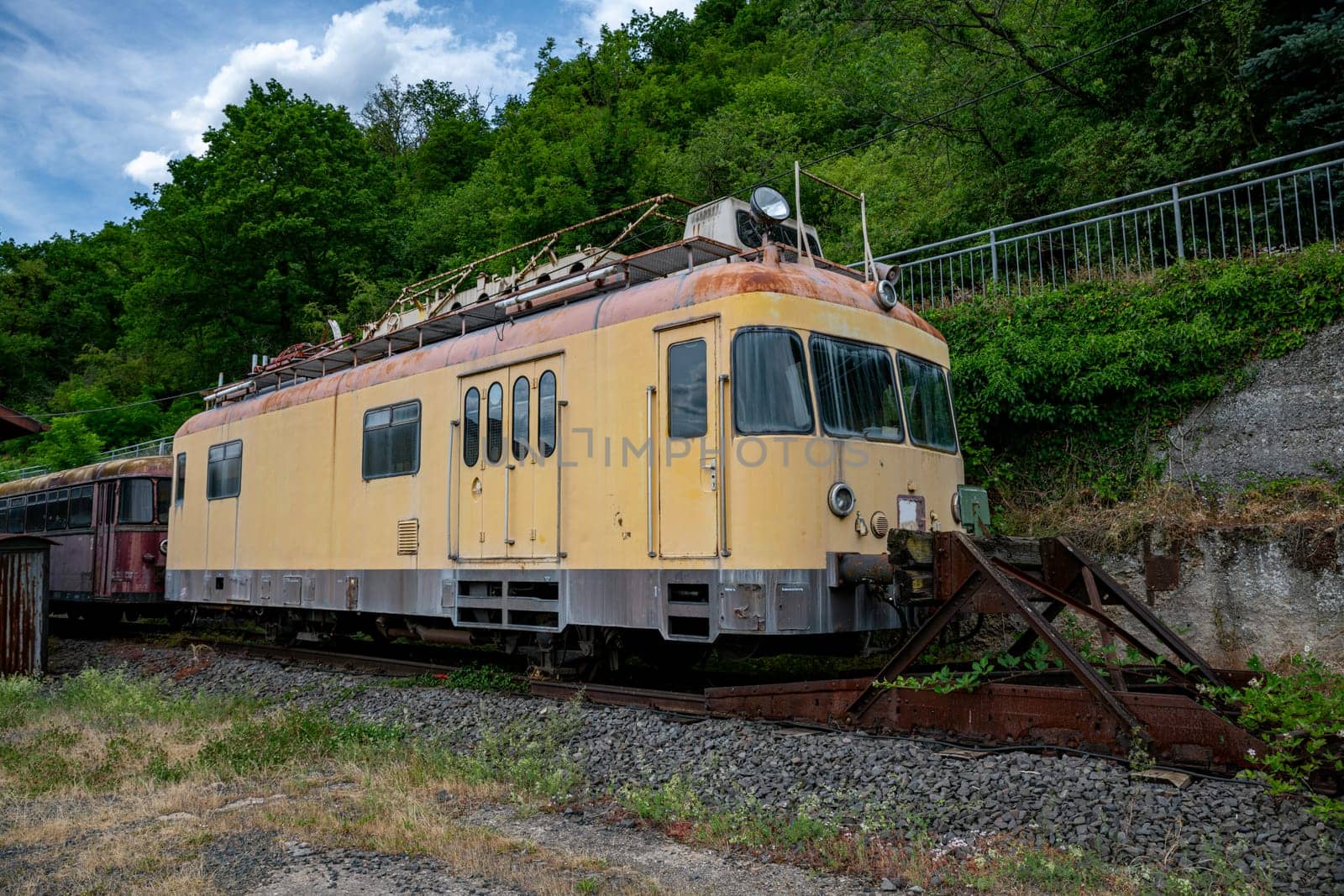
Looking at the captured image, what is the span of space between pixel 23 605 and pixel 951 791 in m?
12.1

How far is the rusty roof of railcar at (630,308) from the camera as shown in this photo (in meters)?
7.54

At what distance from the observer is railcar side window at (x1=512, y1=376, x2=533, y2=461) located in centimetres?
902

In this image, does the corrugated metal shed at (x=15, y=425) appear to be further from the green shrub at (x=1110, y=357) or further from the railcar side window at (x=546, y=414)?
the green shrub at (x=1110, y=357)

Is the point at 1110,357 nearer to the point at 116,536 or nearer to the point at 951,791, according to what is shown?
the point at 951,791

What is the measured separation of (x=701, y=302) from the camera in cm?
757

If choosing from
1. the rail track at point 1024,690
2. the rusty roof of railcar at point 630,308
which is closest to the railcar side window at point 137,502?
the rusty roof of railcar at point 630,308

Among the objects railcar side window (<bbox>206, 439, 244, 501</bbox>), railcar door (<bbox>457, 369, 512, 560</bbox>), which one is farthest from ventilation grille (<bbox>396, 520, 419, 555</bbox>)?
railcar side window (<bbox>206, 439, 244, 501</bbox>)

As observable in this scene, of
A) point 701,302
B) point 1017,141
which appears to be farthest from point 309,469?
point 1017,141

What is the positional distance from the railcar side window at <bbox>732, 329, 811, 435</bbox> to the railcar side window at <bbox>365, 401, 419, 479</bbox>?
438 centimetres

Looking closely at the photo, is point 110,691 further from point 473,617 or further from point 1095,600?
point 1095,600

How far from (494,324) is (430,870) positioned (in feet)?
21.3

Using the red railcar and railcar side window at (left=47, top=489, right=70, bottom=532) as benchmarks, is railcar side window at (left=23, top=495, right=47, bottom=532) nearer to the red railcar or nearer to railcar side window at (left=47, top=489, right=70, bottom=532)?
railcar side window at (left=47, top=489, right=70, bottom=532)

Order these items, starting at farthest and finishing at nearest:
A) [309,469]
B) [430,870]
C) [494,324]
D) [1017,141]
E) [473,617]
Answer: [1017,141], [309,469], [494,324], [473,617], [430,870]

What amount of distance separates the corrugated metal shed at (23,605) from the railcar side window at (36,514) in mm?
7727
